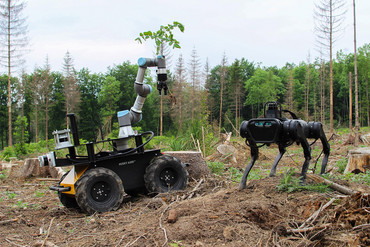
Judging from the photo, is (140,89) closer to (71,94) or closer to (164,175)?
(164,175)

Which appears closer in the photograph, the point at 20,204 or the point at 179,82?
the point at 20,204

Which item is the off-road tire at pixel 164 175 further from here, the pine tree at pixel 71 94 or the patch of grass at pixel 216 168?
the pine tree at pixel 71 94

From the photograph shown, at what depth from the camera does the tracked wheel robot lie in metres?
5.20

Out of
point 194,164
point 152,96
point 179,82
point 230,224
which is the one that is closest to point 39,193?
point 194,164

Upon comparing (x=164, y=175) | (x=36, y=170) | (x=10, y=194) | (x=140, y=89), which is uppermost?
(x=140, y=89)

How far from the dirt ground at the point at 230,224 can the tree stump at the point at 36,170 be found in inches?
177

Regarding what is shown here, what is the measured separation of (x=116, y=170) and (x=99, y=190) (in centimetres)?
48

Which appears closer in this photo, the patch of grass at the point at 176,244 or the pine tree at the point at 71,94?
the patch of grass at the point at 176,244

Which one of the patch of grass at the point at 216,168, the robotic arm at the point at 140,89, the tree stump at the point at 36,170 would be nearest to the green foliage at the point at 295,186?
the robotic arm at the point at 140,89

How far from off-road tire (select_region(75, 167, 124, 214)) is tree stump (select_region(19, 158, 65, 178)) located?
14.8ft

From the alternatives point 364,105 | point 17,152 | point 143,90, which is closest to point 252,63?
point 364,105

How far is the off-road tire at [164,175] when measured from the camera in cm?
581

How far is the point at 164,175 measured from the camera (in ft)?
19.9

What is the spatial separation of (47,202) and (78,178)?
163 cm
